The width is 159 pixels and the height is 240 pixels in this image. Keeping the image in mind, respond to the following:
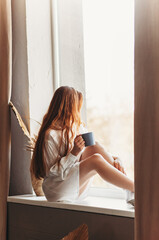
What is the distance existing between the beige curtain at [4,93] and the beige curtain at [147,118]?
46.2 inches

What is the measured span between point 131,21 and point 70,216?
123 cm

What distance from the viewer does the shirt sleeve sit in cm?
206

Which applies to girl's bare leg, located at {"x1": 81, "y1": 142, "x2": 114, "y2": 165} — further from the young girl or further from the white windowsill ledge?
the white windowsill ledge

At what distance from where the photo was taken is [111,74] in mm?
2355

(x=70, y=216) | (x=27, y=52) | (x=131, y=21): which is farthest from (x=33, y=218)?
(x=131, y=21)

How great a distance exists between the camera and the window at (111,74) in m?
2.26

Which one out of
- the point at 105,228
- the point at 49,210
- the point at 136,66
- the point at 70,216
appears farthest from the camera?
the point at 49,210

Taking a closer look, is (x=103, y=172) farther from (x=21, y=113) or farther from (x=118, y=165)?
(x=21, y=113)

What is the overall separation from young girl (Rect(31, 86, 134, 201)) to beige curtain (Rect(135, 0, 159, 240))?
1.40ft

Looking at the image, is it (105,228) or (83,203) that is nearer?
(105,228)

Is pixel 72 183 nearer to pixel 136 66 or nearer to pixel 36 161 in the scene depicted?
pixel 36 161

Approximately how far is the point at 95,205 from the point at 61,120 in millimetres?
587

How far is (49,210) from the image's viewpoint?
209 centimetres

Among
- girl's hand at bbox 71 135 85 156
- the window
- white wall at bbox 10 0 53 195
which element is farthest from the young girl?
white wall at bbox 10 0 53 195
